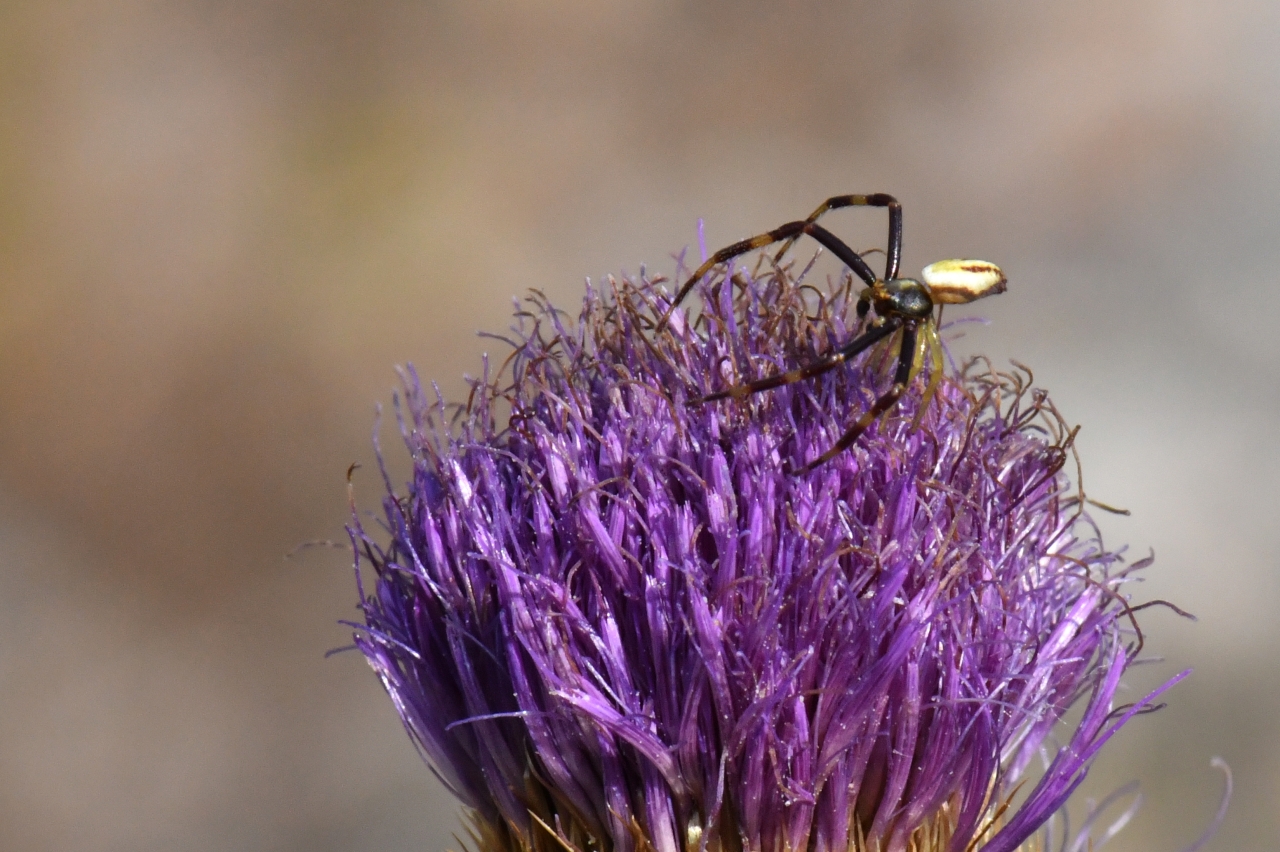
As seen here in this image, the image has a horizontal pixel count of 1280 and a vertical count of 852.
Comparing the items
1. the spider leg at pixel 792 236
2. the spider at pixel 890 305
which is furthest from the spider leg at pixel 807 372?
the spider leg at pixel 792 236

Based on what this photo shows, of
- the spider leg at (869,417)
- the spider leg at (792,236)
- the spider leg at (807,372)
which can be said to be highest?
the spider leg at (792,236)

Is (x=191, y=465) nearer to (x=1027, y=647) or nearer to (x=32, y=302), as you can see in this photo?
(x=32, y=302)

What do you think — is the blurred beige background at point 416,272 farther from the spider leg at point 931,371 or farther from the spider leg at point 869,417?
the spider leg at point 869,417

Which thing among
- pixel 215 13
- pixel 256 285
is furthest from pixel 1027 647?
pixel 215 13

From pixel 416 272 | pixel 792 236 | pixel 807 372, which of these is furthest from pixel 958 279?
pixel 416 272

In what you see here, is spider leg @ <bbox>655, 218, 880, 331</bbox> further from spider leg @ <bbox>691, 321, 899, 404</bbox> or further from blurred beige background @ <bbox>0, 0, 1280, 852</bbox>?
blurred beige background @ <bbox>0, 0, 1280, 852</bbox>

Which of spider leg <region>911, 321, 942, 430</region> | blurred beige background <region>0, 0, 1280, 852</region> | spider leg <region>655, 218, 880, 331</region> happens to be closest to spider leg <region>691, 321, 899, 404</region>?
spider leg <region>911, 321, 942, 430</region>
